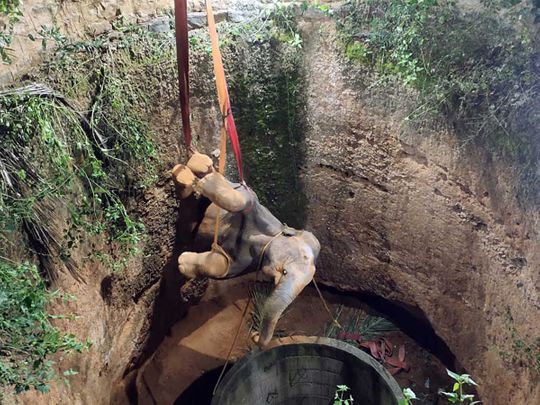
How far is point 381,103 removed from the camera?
3393 mm

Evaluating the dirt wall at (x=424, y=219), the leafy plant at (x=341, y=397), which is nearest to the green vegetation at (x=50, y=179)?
the leafy plant at (x=341, y=397)

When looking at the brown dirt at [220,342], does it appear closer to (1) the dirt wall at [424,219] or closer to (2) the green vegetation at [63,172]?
(1) the dirt wall at [424,219]

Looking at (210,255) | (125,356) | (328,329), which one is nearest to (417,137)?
(210,255)

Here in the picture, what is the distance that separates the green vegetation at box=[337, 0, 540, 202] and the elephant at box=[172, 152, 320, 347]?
3.88ft

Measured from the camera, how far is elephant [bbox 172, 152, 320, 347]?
252cm

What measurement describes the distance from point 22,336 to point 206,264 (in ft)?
3.01

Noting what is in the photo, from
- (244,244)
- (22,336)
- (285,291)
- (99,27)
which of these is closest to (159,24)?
(99,27)

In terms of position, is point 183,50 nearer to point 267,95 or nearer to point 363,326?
point 267,95

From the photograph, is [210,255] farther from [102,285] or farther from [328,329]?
[328,329]

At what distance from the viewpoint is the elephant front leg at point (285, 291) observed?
2508 mm

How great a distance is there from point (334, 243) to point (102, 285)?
6.27 ft

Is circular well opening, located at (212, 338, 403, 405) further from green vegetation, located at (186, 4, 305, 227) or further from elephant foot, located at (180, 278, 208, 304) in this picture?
green vegetation, located at (186, 4, 305, 227)

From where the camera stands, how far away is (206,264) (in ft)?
8.70

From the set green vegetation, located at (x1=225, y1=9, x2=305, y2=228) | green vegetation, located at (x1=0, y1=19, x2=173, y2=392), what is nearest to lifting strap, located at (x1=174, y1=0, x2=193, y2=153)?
green vegetation, located at (x1=0, y1=19, x2=173, y2=392)
